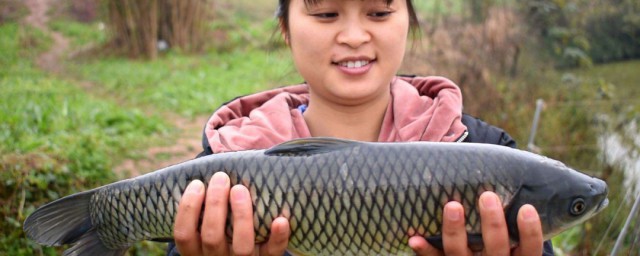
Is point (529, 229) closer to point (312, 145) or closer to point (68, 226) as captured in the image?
point (312, 145)

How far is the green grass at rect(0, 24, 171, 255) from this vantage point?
12.5 feet

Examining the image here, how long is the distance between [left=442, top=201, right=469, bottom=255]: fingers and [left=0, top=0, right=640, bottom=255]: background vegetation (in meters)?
1.13

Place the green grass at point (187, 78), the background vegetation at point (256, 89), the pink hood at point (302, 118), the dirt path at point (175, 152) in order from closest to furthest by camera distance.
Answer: the pink hood at point (302, 118), the background vegetation at point (256, 89), the dirt path at point (175, 152), the green grass at point (187, 78)

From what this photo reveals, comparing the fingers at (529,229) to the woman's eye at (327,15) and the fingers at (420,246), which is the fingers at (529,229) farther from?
the woman's eye at (327,15)

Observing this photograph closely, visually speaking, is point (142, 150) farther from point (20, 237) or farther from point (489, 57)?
point (489, 57)

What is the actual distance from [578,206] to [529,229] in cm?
17

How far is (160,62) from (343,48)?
12456 millimetres

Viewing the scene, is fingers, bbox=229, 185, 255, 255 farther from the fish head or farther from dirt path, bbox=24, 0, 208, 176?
dirt path, bbox=24, 0, 208, 176

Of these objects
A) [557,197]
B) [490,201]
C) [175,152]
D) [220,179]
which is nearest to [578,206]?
[557,197]

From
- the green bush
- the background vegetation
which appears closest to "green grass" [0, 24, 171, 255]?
the background vegetation

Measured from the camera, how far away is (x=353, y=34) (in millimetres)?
2217

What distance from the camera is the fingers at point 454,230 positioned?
1770mm

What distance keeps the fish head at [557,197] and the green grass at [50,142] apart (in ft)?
9.28

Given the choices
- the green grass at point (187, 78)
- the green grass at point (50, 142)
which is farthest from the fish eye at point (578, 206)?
the green grass at point (187, 78)
